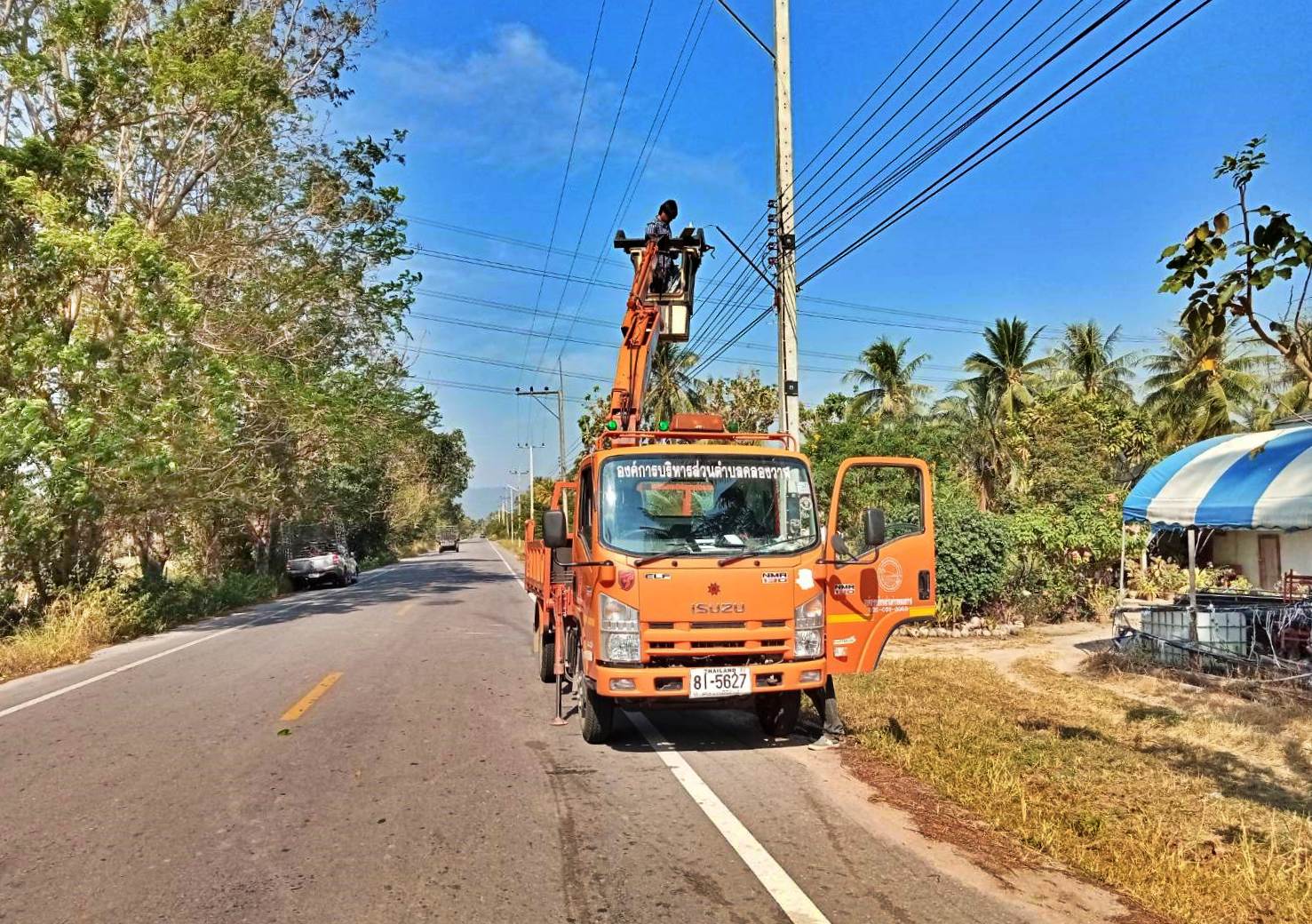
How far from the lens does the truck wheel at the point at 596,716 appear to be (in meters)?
7.00

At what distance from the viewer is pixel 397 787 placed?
234 inches

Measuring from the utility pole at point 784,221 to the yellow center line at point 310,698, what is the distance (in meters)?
6.92

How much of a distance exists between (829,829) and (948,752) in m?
2.02

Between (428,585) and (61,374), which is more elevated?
(61,374)

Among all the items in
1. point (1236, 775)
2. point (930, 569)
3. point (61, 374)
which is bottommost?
point (1236, 775)

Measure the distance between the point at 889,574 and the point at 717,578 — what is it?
64.7 inches

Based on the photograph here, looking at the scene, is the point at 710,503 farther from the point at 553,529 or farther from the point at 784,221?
the point at 784,221

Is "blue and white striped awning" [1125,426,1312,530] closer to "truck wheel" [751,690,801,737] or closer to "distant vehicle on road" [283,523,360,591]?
"truck wheel" [751,690,801,737]

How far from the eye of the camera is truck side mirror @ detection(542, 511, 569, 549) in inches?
274

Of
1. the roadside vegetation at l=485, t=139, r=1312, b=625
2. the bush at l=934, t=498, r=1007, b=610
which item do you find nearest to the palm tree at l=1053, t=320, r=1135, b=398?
the roadside vegetation at l=485, t=139, r=1312, b=625

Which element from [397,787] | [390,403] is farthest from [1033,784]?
[390,403]

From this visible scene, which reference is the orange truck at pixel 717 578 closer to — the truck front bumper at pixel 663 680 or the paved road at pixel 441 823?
the truck front bumper at pixel 663 680

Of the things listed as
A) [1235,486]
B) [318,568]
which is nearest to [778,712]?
[1235,486]

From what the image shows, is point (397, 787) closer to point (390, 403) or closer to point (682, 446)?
point (682, 446)
